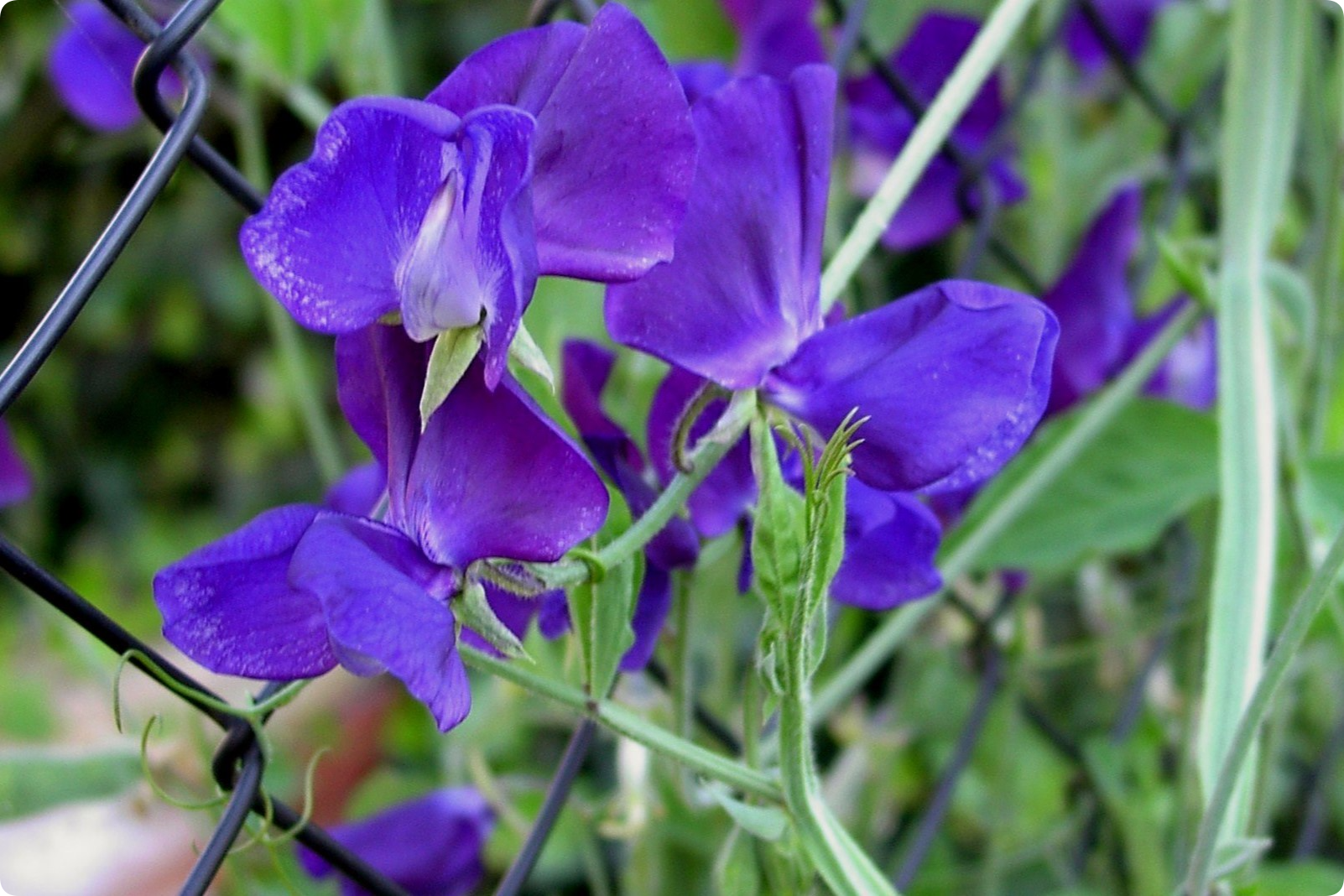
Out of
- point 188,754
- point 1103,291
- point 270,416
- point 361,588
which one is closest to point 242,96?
point 188,754

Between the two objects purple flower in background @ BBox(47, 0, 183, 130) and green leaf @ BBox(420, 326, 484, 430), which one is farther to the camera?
purple flower in background @ BBox(47, 0, 183, 130)

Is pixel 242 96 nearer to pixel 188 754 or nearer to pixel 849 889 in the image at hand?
pixel 188 754

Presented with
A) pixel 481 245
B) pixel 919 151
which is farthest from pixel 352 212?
pixel 919 151

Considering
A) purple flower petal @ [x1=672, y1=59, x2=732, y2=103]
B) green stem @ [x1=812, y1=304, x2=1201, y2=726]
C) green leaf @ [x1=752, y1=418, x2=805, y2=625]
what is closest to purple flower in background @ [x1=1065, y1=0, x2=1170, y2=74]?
green stem @ [x1=812, y1=304, x2=1201, y2=726]

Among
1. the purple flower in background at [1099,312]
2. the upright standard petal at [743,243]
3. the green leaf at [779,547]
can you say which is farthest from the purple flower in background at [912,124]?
the green leaf at [779,547]

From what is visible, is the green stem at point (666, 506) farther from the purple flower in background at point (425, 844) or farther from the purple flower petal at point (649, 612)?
the purple flower in background at point (425, 844)

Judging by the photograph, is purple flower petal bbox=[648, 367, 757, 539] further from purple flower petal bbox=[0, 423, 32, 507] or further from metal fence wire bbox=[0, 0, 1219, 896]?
purple flower petal bbox=[0, 423, 32, 507]
